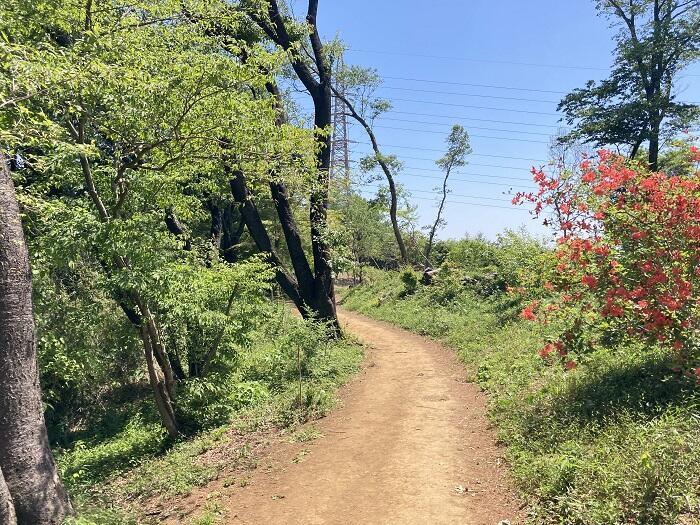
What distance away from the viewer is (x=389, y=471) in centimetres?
528

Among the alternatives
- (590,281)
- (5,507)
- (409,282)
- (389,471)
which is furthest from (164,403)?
(409,282)

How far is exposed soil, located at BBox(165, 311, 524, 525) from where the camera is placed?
4.47 metres

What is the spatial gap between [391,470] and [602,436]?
2.31m

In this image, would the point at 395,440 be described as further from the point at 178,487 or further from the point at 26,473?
the point at 26,473

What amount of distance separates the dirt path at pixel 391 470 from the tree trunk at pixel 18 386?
1.79m

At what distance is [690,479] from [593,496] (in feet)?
2.40

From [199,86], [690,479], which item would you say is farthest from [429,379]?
[199,86]

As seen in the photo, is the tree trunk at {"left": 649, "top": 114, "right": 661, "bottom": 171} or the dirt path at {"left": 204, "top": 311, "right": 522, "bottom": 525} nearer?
the dirt path at {"left": 204, "top": 311, "right": 522, "bottom": 525}

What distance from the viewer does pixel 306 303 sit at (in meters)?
12.8

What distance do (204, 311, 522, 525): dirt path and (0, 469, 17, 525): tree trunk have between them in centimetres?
191

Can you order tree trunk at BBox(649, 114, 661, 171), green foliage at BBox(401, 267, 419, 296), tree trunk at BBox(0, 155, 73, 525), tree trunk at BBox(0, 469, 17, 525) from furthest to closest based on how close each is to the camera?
green foliage at BBox(401, 267, 419, 296) < tree trunk at BBox(649, 114, 661, 171) < tree trunk at BBox(0, 155, 73, 525) < tree trunk at BBox(0, 469, 17, 525)

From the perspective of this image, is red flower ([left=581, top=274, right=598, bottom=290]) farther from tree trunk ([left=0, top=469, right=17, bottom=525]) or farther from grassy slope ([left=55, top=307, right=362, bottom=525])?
tree trunk ([left=0, top=469, right=17, bottom=525])

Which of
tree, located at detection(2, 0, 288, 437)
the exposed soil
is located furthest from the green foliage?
tree, located at detection(2, 0, 288, 437)

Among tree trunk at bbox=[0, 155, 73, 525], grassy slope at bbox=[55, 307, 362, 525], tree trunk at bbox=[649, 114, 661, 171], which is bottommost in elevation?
grassy slope at bbox=[55, 307, 362, 525]
